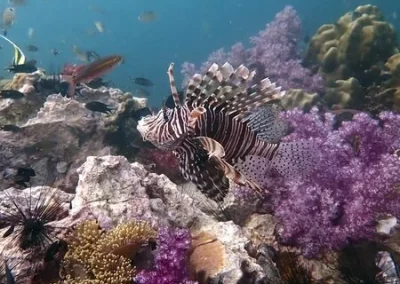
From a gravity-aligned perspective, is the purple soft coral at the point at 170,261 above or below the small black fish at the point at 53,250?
below

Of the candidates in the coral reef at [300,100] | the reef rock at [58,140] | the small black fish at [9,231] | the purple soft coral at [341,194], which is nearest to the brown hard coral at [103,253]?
the small black fish at [9,231]

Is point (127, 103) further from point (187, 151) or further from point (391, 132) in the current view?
point (391, 132)

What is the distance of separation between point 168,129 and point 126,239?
844 millimetres

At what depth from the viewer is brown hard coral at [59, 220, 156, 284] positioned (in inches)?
102

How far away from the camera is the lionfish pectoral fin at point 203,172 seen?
2.79m

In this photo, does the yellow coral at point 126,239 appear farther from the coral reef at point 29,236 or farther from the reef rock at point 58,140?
the reef rock at point 58,140

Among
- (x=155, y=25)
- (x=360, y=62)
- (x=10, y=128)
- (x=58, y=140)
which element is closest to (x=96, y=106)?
(x=58, y=140)

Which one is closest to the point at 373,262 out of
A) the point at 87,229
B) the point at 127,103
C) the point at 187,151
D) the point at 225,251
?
the point at 225,251

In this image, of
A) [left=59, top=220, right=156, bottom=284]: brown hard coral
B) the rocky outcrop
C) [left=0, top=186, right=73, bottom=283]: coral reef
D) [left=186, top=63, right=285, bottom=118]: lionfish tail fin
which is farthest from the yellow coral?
[left=186, top=63, right=285, bottom=118]: lionfish tail fin

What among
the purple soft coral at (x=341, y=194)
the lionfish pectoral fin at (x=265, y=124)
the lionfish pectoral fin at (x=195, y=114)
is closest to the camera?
the lionfish pectoral fin at (x=195, y=114)

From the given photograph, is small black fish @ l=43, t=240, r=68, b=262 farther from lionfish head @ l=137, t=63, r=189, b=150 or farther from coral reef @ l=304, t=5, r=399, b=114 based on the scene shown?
coral reef @ l=304, t=5, r=399, b=114

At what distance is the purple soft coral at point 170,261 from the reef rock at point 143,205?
0.66 ft

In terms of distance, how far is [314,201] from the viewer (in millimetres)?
3635

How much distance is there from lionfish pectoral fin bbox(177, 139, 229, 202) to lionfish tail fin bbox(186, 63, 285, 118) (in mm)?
360
